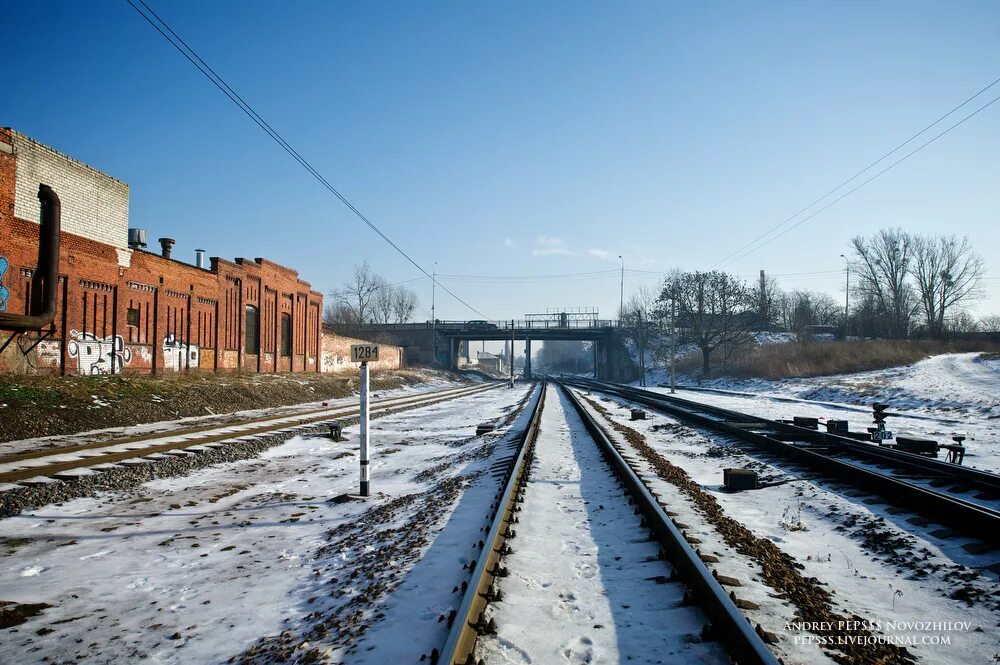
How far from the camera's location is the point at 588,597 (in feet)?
13.8

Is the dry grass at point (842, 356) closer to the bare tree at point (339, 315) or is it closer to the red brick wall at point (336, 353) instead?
the red brick wall at point (336, 353)

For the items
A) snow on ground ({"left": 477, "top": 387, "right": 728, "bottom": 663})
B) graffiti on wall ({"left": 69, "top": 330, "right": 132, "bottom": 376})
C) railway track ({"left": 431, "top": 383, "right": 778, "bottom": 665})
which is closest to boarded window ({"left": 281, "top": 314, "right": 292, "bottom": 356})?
graffiti on wall ({"left": 69, "top": 330, "right": 132, "bottom": 376})

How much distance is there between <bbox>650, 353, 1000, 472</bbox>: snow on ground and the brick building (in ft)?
80.9

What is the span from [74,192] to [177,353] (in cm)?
757

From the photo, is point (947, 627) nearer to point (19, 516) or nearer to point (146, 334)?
point (19, 516)

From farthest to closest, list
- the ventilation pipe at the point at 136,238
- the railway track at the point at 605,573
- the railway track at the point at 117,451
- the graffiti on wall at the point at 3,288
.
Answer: the ventilation pipe at the point at 136,238, the graffiti on wall at the point at 3,288, the railway track at the point at 117,451, the railway track at the point at 605,573

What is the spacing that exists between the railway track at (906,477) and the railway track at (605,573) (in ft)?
10.3

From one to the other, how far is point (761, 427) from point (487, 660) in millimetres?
14584

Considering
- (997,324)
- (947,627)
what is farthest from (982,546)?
(997,324)

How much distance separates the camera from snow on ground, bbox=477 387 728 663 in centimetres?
334

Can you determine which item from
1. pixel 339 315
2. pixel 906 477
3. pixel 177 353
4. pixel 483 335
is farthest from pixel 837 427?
pixel 339 315

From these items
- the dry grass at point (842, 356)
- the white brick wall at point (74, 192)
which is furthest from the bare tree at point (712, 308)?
the white brick wall at point (74, 192)

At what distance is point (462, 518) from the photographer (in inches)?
256

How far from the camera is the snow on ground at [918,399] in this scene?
1473cm
